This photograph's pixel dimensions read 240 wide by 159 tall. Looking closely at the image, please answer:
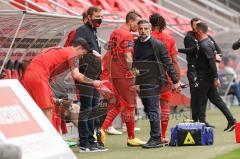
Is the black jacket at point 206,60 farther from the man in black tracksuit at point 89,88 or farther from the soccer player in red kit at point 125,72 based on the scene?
the man in black tracksuit at point 89,88

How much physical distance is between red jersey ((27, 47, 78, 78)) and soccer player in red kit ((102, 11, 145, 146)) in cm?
188

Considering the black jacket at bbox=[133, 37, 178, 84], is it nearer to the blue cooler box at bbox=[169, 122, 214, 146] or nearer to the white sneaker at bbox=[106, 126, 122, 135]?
the blue cooler box at bbox=[169, 122, 214, 146]

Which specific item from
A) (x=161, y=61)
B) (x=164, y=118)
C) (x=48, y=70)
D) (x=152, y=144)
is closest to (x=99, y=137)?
(x=152, y=144)

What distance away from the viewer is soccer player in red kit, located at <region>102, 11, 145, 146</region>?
13.7m

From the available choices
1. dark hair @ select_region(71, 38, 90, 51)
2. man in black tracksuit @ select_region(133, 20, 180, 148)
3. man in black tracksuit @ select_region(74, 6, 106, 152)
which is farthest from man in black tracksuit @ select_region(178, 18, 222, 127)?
dark hair @ select_region(71, 38, 90, 51)

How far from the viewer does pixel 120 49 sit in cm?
1395

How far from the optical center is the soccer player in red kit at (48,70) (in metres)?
11.8

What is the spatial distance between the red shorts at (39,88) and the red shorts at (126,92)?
82.6 inches

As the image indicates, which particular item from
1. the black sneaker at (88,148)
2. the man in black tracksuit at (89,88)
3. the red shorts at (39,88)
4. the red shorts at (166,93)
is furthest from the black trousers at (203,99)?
the red shorts at (39,88)

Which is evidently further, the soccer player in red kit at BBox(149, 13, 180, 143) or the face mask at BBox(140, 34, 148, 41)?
the soccer player in red kit at BBox(149, 13, 180, 143)

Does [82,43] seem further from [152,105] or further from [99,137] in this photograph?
[99,137]

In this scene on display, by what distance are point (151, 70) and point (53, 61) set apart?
199 cm

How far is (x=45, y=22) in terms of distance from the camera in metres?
14.3

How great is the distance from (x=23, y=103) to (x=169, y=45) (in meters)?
4.68
